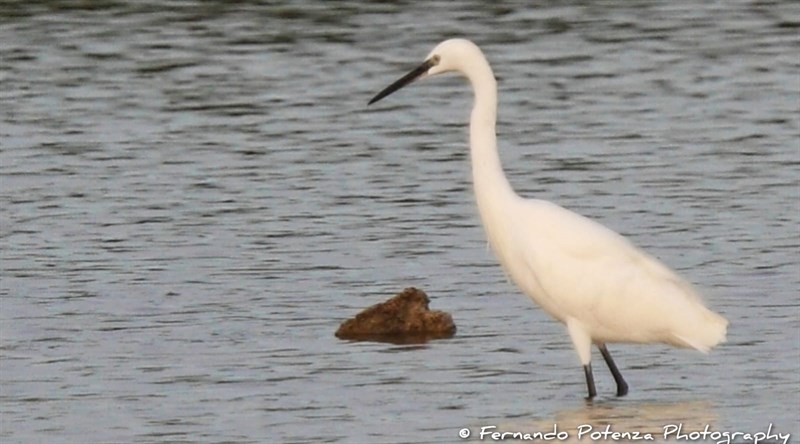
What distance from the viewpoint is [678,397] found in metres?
10.6

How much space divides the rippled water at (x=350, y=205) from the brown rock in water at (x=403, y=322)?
149 millimetres

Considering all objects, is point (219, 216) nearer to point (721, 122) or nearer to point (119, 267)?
point (119, 267)

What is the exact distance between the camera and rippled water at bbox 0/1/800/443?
35.2ft

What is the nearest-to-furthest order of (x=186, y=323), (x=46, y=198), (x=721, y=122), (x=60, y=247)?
(x=186, y=323), (x=60, y=247), (x=46, y=198), (x=721, y=122)

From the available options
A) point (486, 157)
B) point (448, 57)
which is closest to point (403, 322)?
point (486, 157)

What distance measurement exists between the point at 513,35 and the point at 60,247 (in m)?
8.92

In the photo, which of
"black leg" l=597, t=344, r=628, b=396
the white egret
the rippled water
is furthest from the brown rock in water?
Result: "black leg" l=597, t=344, r=628, b=396

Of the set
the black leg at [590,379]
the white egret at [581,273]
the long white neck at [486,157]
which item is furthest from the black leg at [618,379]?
the long white neck at [486,157]

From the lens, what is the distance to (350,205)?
15609 mm

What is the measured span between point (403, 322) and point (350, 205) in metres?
3.75

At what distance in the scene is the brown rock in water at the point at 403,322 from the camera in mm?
11930

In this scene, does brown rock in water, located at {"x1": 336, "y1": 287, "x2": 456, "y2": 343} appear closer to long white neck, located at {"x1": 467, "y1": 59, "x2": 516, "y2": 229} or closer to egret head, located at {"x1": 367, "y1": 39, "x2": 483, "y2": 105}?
long white neck, located at {"x1": 467, "y1": 59, "x2": 516, "y2": 229}

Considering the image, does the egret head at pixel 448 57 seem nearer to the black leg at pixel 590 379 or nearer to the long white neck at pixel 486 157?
the long white neck at pixel 486 157

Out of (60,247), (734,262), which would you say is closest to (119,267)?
(60,247)
